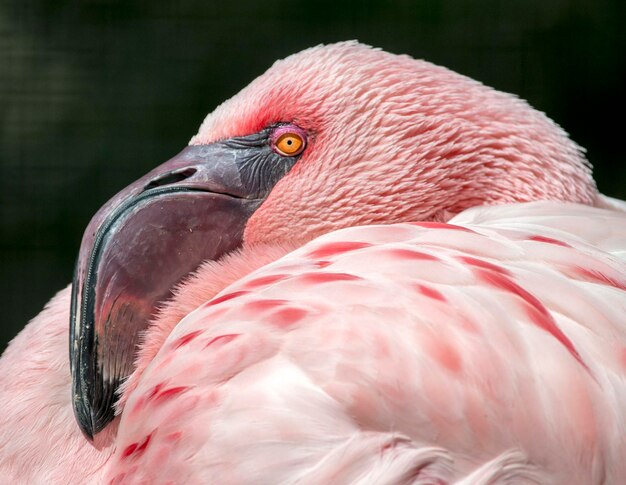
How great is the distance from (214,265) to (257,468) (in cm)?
34

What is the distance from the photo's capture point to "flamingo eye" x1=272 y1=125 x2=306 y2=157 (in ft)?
3.98

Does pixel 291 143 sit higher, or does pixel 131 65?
pixel 291 143

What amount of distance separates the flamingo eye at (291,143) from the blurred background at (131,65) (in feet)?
3.88

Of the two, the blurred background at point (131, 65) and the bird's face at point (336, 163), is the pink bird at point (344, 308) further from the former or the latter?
the blurred background at point (131, 65)

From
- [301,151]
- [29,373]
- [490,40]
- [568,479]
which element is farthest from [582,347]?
[490,40]

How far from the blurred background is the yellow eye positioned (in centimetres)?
118

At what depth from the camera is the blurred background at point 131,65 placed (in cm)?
235

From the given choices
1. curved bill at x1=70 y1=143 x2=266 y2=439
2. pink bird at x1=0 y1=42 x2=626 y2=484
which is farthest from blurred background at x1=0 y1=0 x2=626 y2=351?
curved bill at x1=70 y1=143 x2=266 y2=439

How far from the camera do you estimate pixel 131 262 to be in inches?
42.2

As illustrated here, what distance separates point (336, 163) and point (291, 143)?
72 mm

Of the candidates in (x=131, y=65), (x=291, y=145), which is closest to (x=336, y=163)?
(x=291, y=145)

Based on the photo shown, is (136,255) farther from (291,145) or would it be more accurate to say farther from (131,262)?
(291,145)

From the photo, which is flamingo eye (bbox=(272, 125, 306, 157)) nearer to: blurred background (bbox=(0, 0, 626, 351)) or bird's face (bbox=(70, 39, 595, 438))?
bird's face (bbox=(70, 39, 595, 438))

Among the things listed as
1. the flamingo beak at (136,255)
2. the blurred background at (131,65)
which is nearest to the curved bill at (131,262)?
the flamingo beak at (136,255)
